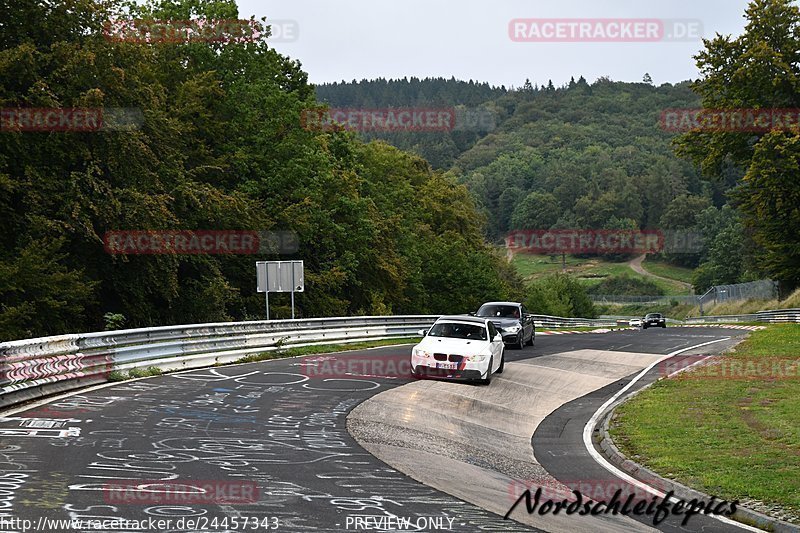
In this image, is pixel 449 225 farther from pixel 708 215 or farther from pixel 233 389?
pixel 708 215

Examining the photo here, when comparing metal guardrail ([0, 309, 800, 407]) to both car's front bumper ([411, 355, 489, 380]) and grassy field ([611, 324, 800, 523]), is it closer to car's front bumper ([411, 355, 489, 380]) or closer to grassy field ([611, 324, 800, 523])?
car's front bumper ([411, 355, 489, 380])

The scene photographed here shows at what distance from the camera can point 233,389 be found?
1822 centimetres

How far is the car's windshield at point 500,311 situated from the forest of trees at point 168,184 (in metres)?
11.6

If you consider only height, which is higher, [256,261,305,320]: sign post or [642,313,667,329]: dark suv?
[256,261,305,320]: sign post

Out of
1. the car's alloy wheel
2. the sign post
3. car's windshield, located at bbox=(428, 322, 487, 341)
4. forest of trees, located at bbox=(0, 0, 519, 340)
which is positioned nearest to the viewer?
the car's alloy wheel

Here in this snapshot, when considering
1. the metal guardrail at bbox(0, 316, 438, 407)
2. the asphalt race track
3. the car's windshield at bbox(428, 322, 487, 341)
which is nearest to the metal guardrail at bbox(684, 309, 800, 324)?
the metal guardrail at bbox(0, 316, 438, 407)

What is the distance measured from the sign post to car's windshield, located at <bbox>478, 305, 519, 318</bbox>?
23.5 feet

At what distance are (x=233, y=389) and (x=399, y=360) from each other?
823 cm

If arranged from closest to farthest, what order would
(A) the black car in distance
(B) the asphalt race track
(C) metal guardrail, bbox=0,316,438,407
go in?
(B) the asphalt race track → (C) metal guardrail, bbox=0,316,438,407 → (A) the black car in distance

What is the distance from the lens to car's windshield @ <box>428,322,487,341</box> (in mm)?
21766

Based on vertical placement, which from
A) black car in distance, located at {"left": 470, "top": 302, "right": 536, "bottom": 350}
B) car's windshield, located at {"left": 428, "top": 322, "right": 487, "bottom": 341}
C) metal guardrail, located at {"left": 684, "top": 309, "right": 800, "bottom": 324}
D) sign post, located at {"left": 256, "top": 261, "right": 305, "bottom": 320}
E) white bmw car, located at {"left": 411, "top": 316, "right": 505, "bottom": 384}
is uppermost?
sign post, located at {"left": 256, "top": 261, "right": 305, "bottom": 320}

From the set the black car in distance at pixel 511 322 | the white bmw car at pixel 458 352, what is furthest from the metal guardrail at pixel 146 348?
the white bmw car at pixel 458 352

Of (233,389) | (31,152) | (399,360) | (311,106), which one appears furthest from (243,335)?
(311,106)

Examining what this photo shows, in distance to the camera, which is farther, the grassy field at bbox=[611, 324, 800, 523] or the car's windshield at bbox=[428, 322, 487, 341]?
the car's windshield at bbox=[428, 322, 487, 341]
